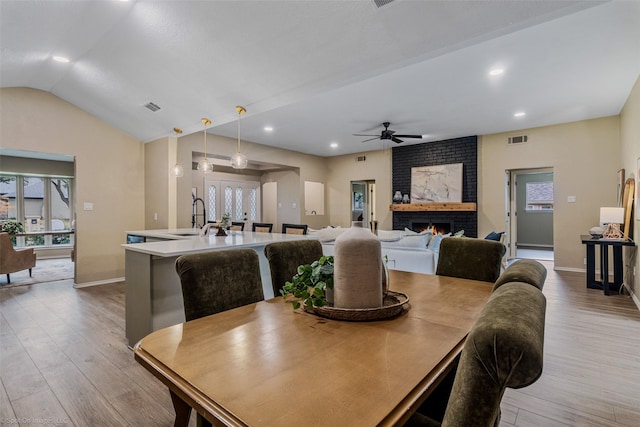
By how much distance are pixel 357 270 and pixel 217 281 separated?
2.48 feet

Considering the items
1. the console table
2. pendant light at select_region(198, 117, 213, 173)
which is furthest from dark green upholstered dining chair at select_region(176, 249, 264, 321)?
the console table

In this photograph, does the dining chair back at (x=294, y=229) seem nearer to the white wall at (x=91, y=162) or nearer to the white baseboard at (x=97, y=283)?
the white wall at (x=91, y=162)

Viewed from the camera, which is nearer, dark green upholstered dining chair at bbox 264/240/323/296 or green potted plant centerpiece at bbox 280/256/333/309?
green potted plant centerpiece at bbox 280/256/333/309

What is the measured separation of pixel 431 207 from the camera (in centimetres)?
729

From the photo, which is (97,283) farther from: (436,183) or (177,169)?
(436,183)

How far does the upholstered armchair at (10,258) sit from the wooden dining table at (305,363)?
19.2ft

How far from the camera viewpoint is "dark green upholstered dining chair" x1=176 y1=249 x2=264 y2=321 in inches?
58.1

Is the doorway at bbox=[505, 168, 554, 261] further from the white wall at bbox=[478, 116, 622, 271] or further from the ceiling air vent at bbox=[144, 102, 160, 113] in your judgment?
the ceiling air vent at bbox=[144, 102, 160, 113]

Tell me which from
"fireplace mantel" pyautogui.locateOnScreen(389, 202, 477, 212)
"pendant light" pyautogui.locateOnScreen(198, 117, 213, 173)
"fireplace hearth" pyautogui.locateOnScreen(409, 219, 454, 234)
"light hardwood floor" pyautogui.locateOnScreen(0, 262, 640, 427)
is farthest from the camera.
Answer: "fireplace hearth" pyautogui.locateOnScreen(409, 219, 454, 234)

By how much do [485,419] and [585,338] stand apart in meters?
3.20

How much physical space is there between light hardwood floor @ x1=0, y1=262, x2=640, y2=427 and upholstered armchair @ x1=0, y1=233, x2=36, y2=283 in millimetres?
1712

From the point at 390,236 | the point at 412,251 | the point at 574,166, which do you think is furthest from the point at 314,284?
the point at 574,166

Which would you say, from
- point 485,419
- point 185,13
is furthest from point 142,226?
point 485,419

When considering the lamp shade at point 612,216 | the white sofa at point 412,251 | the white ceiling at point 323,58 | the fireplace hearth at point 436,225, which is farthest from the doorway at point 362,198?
the lamp shade at point 612,216
